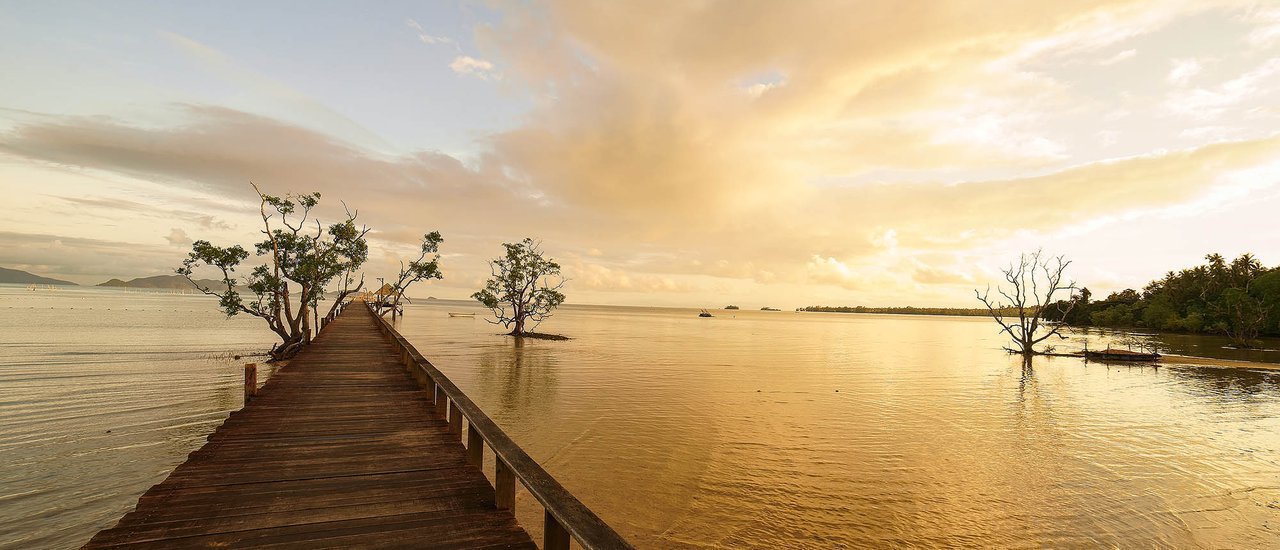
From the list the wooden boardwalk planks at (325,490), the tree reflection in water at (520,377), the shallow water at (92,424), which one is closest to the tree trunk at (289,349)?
the shallow water at (92,424)

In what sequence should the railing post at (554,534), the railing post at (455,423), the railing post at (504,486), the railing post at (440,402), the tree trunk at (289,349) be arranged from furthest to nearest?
the tree trunk at (289,349) → the railing post at (440,402) → the railing post at (455,423) → the railing post at (504,486) → the railing post at (554,534)

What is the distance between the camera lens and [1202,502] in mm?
9109

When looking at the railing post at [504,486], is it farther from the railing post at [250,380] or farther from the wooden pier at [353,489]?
the railing post at [250,380]

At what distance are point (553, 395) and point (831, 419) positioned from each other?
30.4 ft

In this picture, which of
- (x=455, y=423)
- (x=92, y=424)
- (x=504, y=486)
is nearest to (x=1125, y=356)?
Result: (x=455, y=423)

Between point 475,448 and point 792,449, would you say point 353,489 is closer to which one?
point 475,448

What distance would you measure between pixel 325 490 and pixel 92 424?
37.8 ft

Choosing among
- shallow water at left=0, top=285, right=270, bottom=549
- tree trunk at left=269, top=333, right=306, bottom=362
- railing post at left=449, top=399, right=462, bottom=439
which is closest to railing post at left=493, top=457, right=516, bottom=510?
railing post at left=449, top=399, right=462, bottom=439

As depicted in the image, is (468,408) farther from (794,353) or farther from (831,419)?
(794,353)

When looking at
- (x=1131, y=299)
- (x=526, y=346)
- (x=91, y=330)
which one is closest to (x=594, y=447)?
(x=526, y=346)

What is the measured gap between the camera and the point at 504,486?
493cm

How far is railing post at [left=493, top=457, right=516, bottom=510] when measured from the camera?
16.0ft

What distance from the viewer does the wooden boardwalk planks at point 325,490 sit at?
14.4 ft

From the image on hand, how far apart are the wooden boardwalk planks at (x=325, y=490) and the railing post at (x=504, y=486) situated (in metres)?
0.08
